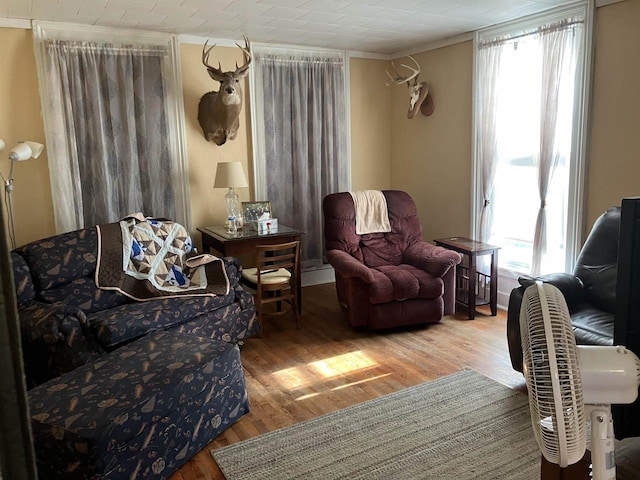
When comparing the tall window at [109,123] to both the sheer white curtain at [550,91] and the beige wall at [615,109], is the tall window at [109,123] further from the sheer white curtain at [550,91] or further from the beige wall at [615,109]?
the beige wall at [615,109]

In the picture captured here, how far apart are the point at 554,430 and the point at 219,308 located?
289cm

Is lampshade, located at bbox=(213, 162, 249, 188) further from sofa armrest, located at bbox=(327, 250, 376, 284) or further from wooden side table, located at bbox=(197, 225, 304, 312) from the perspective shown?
sofa armrest, located at bbox=(327, 250, 376, 284)

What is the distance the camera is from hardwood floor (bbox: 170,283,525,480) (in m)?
2.91

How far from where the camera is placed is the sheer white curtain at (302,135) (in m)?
4.94

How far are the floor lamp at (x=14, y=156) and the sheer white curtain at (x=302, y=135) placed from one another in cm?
190

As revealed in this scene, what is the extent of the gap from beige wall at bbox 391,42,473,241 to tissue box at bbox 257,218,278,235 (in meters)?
1.75

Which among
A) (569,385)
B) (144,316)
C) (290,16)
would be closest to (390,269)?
(144,316)

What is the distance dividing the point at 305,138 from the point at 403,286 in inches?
77.5

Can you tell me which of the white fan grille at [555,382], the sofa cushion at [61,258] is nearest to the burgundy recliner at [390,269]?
the sofa cushion at [61,258]

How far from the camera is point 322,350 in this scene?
3811mm

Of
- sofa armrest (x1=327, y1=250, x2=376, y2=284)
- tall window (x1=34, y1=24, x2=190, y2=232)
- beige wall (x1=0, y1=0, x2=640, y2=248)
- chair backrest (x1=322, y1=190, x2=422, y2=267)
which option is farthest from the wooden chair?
tall window (x1=34, y1=24, x2=190, y2=232)

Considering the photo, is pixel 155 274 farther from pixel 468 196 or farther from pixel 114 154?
pixel 468 196

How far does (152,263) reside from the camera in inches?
147

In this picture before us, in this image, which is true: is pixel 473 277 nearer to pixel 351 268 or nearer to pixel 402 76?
pixel 351 268
